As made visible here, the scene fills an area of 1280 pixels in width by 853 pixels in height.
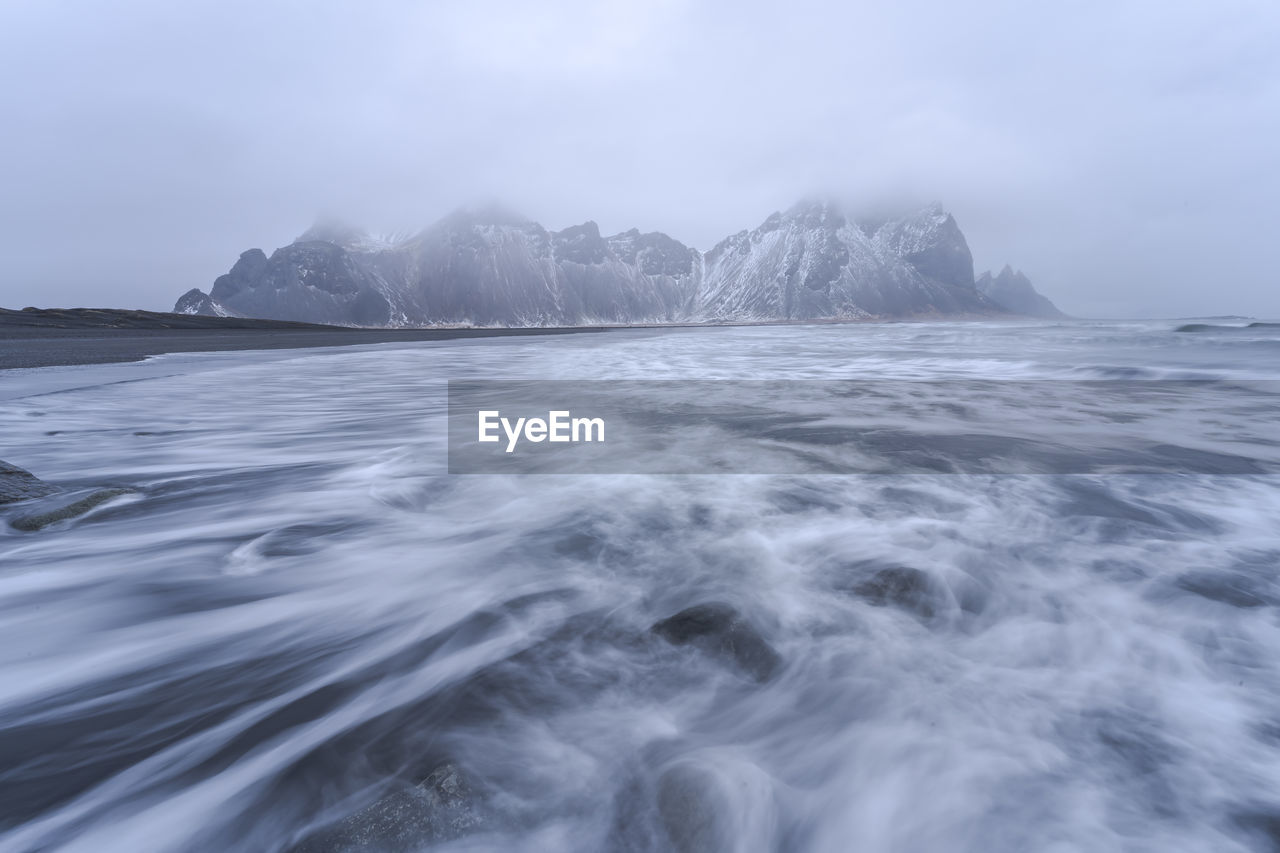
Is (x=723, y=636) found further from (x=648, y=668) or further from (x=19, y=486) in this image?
(x=19, y=486)

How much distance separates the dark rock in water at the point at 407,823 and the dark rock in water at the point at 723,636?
1.03 meters

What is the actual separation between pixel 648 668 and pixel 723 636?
0.40 metres

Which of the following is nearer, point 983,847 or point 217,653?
point 983,847

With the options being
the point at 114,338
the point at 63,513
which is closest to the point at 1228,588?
the point at 63,513

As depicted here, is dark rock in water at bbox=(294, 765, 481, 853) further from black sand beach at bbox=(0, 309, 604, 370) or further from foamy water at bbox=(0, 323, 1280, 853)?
black sand beach at bbox=(0, 309, 604, 370)

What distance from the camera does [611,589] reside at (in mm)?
2818

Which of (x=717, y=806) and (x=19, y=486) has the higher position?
(x=19, y=486)

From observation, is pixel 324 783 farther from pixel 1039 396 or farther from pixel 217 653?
pixel 1039 396

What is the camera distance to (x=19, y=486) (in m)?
4.07

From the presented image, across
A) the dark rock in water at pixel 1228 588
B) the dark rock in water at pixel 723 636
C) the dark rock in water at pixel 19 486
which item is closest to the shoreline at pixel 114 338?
the dark rock in water at pixel 19 486

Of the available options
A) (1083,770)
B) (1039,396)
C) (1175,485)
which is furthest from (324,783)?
(1039,396)

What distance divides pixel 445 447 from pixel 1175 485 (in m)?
6.68

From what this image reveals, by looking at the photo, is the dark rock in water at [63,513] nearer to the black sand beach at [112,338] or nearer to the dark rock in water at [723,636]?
the dark rock in water at [723,636]

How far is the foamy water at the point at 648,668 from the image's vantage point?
152 cm
